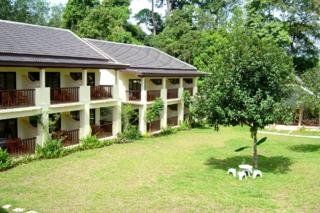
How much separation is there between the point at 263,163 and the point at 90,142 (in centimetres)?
979

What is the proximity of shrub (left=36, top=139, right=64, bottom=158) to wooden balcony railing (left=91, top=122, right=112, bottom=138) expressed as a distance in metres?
4.73

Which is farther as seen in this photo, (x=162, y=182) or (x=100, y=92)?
(x=100, y=92)

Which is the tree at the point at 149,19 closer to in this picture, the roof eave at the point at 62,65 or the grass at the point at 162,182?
the roof eave at the point at 62,65

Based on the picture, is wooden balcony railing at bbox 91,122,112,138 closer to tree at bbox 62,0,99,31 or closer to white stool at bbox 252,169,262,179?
white stool at bbox 252,169,262,179

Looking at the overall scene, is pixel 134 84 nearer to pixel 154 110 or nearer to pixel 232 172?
pixel 154 110

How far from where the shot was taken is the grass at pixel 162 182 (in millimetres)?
13328

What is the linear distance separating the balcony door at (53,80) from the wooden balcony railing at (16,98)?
3575 millimetres

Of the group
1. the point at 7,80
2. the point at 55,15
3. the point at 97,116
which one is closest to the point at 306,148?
the point at 97,116

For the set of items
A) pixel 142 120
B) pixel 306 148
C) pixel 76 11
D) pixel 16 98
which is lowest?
pixel 306 148

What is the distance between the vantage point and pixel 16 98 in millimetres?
19562

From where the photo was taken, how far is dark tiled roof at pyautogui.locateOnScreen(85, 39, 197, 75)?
29530 mm

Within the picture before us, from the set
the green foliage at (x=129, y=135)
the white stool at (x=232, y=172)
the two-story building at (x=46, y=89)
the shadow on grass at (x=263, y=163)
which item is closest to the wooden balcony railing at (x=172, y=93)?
the green foliage at (x=129, y=135)

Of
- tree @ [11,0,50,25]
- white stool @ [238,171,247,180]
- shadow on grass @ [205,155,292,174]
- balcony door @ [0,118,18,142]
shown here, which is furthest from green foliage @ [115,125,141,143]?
tree @ [11,0,50,25]

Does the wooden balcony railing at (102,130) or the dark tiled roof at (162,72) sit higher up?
the dark tiled roof at (162,72)
